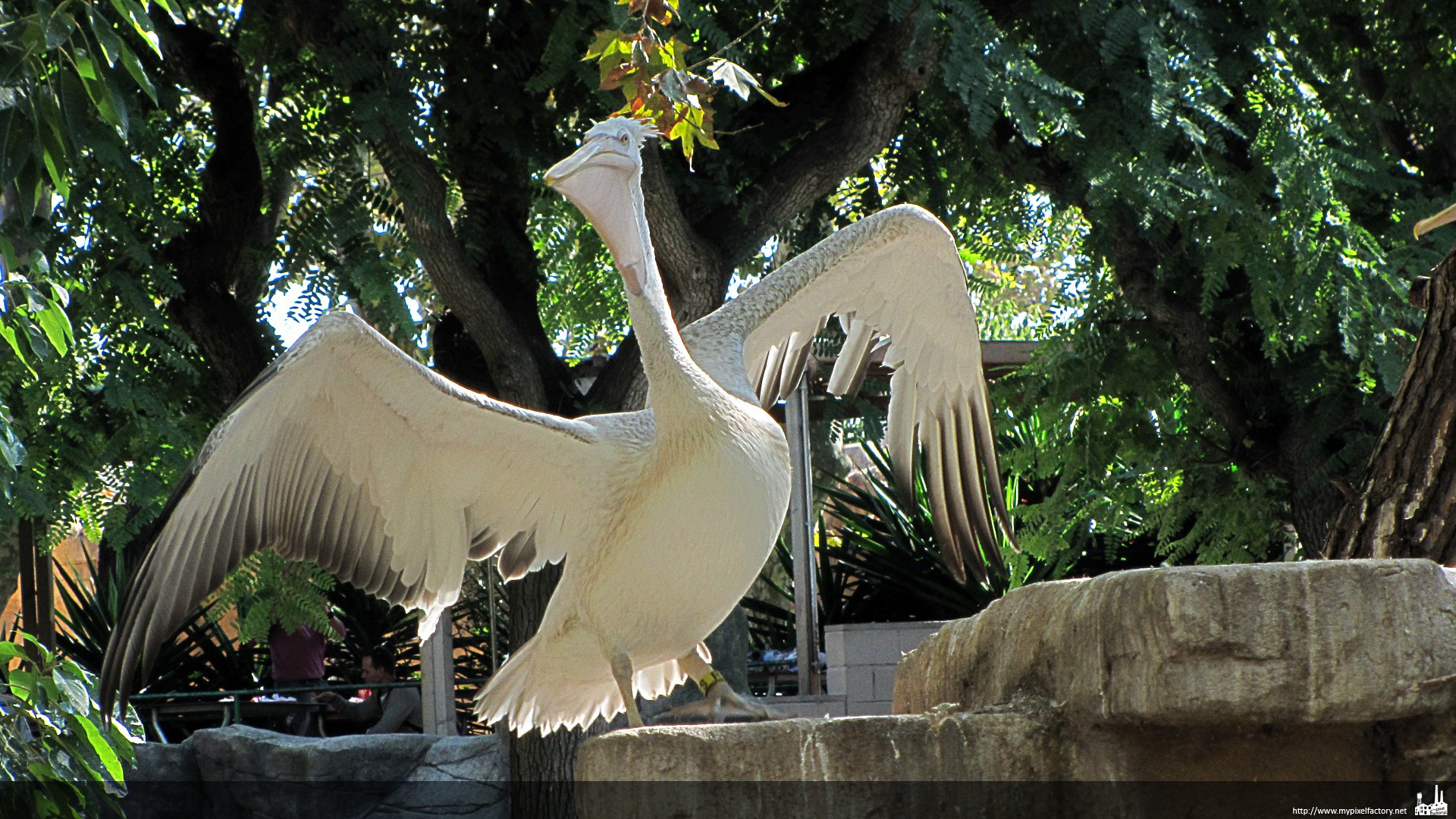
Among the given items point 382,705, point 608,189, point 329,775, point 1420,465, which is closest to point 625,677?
point 608,189

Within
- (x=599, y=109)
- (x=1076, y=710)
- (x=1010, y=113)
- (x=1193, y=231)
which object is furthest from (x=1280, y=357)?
(x=1076, y=710)

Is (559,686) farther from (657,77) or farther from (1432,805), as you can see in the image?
(1432,805)

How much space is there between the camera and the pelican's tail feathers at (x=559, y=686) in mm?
3928

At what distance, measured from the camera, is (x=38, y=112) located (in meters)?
3.38

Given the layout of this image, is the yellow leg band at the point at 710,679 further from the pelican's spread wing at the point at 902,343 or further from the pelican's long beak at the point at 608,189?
the pelican's long beak at the point at 608,189

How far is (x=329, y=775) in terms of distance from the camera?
7.98 metres

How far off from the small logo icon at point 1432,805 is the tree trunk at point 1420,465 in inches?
57.6

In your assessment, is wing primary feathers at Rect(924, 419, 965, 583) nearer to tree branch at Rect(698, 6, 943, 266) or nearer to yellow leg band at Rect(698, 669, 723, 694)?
yellow leg band at Rect(698, 669, 723, 694)

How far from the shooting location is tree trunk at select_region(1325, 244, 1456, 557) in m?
4.23

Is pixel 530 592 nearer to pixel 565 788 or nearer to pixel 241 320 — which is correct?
pixel 565 788

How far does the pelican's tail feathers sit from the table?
15.8 ft

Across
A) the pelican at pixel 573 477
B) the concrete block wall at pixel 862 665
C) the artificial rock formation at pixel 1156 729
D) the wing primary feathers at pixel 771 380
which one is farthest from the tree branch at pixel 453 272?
the artificial rock formation at pixel 1156 729

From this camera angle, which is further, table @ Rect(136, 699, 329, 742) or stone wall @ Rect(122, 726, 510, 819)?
table @ Rect(136, 699, 329, 742)

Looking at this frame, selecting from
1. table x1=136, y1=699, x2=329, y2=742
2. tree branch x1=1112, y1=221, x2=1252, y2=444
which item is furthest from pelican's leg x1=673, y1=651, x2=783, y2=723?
table x1=136, y1=699, x2=329, y2=742
